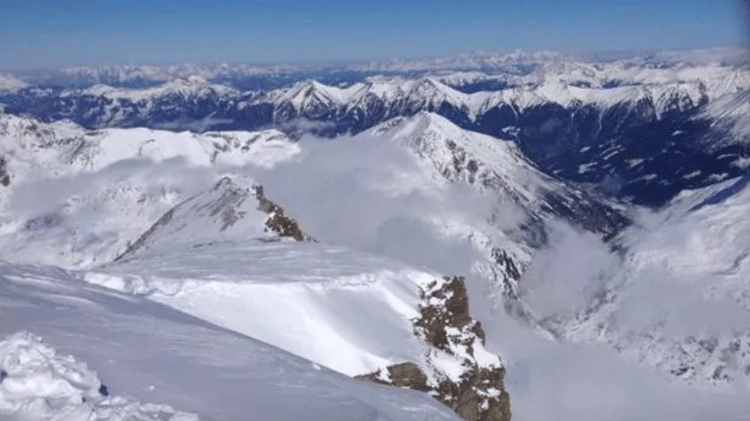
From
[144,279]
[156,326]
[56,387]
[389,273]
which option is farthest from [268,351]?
[389,273]

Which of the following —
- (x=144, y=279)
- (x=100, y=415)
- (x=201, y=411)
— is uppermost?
(x=100, y=415)

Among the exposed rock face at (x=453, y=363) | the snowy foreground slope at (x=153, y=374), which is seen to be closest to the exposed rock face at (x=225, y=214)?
the exposed rock face at (x=453, y=363)

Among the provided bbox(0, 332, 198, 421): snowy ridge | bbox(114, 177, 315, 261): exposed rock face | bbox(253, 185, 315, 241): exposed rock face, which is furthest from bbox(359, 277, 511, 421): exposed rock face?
bbox(253, 185, 315, 241): exposed rock face

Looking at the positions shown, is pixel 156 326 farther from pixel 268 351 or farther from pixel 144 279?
pixel 144 279

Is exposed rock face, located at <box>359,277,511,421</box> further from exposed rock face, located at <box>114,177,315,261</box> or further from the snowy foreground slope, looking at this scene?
exposed rock face, located at <box>114,177,315,261</box>

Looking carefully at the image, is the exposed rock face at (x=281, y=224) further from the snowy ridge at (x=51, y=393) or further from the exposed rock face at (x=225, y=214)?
the snowy ridge at (x=51, y=393)
